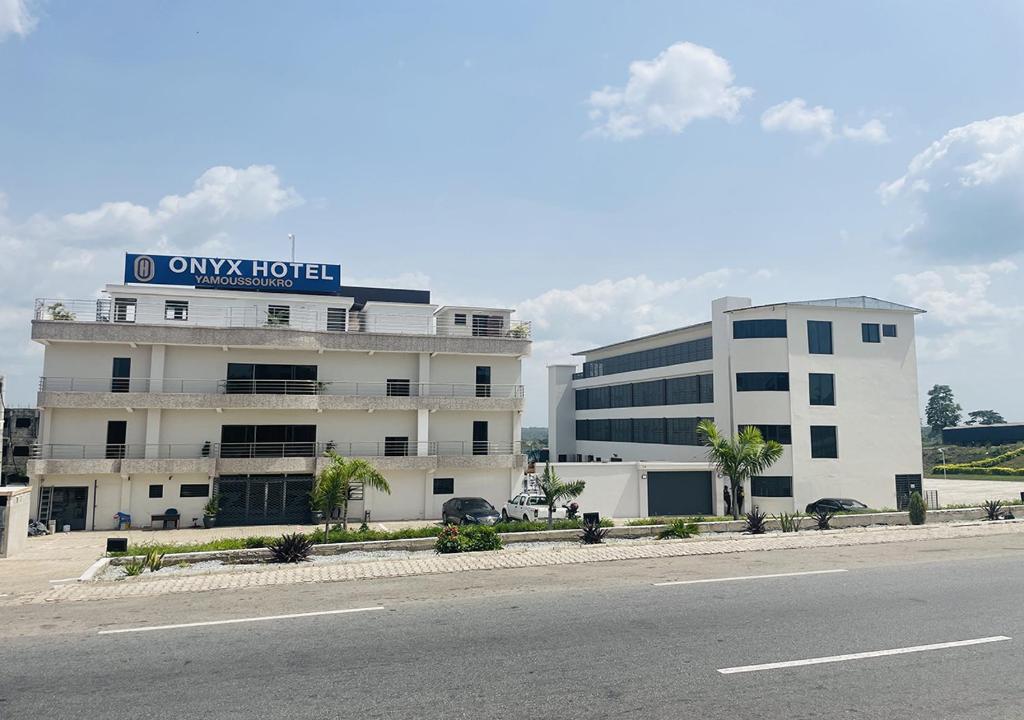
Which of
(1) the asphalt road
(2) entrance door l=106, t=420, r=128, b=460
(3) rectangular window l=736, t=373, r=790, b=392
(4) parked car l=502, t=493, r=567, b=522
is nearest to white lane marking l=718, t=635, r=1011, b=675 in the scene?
(1) the asphalt road

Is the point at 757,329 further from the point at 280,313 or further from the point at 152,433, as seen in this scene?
the point at 152,433

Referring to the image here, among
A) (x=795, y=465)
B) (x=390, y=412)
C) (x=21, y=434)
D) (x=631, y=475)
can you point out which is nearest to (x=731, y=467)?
(x=631, y=475)

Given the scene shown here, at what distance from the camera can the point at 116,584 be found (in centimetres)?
1591

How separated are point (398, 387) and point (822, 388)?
2686cm

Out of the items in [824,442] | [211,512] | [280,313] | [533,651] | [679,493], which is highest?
[280,313]

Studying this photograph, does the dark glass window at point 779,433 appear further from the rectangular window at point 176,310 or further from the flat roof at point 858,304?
the rectangular window at point 176,310

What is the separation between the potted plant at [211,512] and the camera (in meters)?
34.4

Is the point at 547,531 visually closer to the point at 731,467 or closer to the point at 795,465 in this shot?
the point at 731,467

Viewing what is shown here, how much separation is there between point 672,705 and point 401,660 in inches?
155

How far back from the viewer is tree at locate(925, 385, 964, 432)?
12862cm

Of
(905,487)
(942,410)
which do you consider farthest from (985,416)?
(905,487)

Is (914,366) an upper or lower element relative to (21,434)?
upper

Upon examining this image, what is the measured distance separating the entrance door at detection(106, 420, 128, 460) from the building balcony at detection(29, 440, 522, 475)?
5 cm

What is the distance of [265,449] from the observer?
3650 cm
